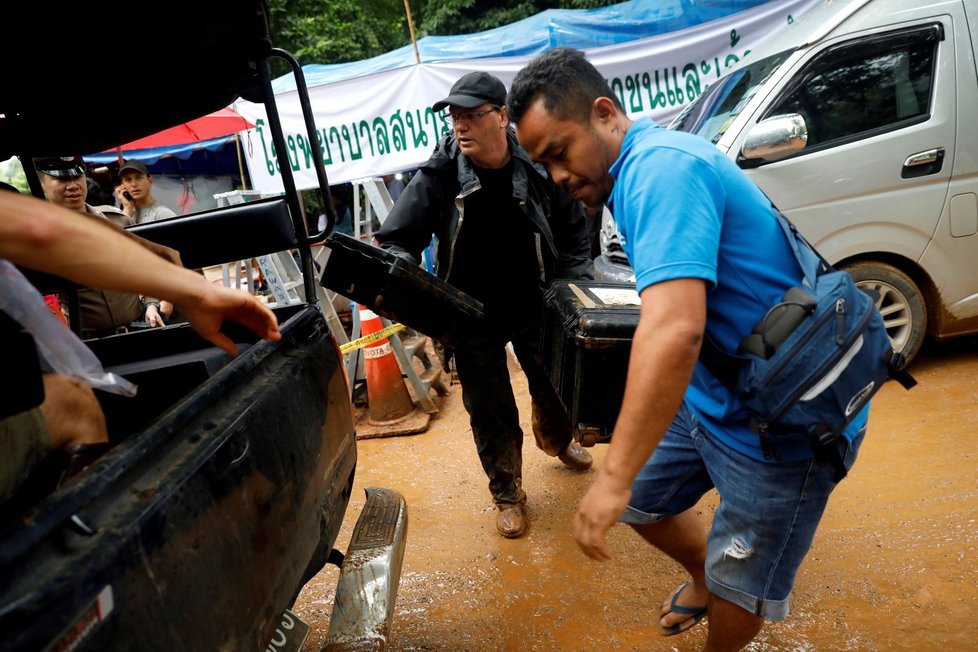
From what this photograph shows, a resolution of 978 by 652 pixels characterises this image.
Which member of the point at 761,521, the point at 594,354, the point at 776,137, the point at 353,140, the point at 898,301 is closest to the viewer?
the point at 761,521

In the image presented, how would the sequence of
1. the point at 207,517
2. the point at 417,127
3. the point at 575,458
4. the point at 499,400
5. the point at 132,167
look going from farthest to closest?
1. the point at 417,127
2. the point at 132,167
3. the point at 575,458
4. the point at 499,400
5. the point at 207,517

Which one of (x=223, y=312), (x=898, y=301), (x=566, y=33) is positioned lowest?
(x=898, y=301)

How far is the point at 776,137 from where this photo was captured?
3.44 metres

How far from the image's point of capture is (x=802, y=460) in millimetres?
1553

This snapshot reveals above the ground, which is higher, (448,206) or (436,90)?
(436,90)

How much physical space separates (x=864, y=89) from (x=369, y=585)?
162 inches

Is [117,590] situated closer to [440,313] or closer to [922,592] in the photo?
[440,313]

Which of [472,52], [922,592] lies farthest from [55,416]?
[472,52]

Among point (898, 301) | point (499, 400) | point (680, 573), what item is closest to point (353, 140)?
point (499, 400)

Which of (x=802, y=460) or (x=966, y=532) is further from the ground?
(x=802, y=460)

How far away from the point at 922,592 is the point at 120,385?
2820 millimetres

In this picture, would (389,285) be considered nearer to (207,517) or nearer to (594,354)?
(594,354)

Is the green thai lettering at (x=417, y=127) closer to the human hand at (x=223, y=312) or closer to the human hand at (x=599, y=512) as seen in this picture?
the human hand at (x=223, y=312)

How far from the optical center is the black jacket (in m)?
2.92
